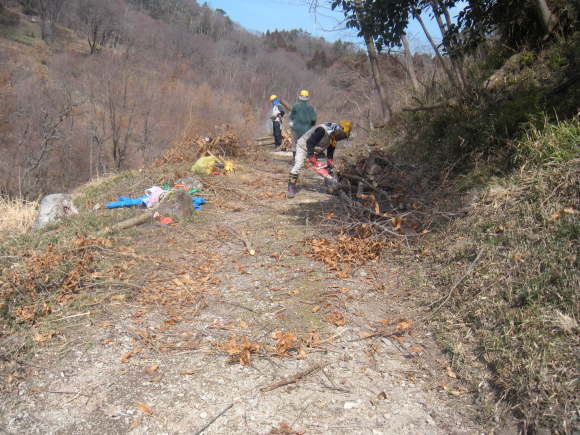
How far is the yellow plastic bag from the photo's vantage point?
368 inches

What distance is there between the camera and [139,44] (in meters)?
49.5

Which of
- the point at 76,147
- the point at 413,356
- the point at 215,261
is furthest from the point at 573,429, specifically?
the point at 76,147

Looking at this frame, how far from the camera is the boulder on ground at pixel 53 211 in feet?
24.7

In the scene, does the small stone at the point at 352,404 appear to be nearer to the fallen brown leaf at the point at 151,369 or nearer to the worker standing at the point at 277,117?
the fallen brown leaf at the point at 151,369

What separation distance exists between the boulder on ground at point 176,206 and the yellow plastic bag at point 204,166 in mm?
2646

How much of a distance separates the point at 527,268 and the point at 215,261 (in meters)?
3.30

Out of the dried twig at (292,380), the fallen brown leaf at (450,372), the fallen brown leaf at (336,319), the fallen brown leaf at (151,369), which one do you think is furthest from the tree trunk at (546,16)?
the fallen brown leaf at (151,369)

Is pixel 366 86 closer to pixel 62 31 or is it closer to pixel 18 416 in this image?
pixel 18 416

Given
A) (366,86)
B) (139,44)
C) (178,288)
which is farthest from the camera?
(139,44)

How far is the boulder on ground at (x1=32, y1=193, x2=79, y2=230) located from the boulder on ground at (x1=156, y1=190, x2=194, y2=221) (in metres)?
2.23

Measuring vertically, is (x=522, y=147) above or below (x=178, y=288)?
above

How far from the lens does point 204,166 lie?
9.48m

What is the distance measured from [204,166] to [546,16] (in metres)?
6.76

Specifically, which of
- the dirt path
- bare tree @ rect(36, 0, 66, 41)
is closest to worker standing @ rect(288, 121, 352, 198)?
the dirt path
